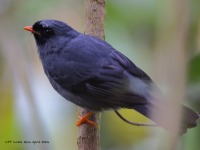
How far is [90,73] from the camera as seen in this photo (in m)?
3.26

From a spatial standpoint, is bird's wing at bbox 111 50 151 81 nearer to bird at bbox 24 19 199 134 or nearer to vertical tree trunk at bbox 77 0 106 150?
bird at bbox 24 19 199 134

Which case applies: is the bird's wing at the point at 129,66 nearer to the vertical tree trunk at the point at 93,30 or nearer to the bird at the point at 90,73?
the bird at the point at 90,73

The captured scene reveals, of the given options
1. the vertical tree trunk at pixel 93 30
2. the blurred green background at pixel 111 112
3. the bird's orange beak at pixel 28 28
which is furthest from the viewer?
the bird's orange beak at pixel 28 28

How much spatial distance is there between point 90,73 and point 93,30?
0.52m

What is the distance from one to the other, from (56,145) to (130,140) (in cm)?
64

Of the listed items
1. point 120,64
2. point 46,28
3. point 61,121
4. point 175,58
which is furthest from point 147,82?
point 175,58

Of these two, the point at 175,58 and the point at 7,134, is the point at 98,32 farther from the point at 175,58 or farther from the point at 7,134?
the point at 175,58

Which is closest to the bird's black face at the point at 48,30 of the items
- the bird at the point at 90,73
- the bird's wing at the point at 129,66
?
the bird at the point at 90,73

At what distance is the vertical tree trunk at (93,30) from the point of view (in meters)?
3.02

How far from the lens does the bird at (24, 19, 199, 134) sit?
10.1 ft

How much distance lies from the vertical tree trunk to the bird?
91mm

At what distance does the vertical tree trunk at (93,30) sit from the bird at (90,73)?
0.30 ft

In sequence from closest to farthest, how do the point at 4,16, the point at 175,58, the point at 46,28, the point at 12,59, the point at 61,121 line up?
the point at 175,58 < the point at 12,59 < the point at 4,16 < the point at 61,121 < the point at 46,28

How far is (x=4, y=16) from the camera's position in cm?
205
